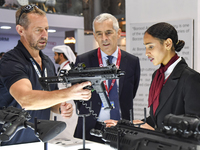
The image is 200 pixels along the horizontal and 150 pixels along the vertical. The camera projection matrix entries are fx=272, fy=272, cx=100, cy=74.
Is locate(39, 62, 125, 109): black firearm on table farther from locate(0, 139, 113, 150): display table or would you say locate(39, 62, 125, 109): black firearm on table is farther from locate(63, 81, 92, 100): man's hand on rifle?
locate(0, 139, 113, 150): display table

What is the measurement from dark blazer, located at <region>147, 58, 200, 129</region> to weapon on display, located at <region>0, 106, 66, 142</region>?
0.71m

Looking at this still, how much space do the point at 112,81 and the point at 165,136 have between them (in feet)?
4.39

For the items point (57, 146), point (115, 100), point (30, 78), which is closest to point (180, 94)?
point (115, 100)

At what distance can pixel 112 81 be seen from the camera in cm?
245

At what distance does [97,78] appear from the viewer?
167 cm

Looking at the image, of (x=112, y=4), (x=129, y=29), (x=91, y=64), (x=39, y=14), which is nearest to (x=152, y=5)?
(x=129, y=29)

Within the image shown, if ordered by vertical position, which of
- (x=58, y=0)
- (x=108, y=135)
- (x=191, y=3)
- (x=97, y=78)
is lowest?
(x=108, y=135)

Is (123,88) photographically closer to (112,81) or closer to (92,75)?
(112,81)

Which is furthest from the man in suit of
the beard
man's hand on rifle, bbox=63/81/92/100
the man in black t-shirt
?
man's hand on rifle, bbox=63/81/92/100

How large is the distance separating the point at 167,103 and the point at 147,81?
208cm

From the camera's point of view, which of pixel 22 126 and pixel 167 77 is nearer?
pixel 22 126

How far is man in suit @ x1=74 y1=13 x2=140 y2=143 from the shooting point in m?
2.42

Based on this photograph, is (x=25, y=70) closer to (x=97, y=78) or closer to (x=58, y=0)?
(x=97, y=78)

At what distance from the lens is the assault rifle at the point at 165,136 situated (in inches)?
40.9
